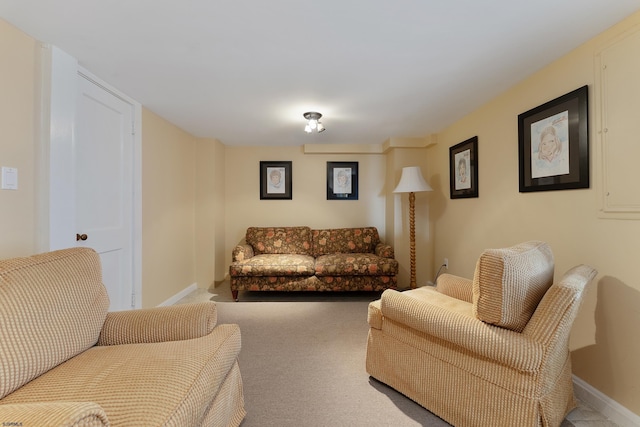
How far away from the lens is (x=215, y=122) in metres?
3.13

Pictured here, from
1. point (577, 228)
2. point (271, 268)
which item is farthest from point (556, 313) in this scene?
point (271, 268)

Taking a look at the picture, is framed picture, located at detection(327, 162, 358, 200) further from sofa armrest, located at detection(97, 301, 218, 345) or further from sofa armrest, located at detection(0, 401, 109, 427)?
sofa armrest, located at detection(0, 401, 109, 427)

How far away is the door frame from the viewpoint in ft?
5.54

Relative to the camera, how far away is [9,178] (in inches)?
61.0

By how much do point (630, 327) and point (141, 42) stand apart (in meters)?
3.12

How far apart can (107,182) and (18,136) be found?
0.72 m

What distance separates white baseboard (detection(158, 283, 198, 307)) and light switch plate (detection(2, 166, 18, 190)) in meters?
1.81

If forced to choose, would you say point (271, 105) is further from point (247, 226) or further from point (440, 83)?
point (247, 226)

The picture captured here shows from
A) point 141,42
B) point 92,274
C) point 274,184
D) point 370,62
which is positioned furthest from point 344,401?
point 274,184

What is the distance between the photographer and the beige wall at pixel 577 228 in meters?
1.44

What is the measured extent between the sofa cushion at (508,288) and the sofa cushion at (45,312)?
1793 mm

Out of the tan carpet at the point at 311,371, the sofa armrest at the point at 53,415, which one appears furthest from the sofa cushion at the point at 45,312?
the tan carpet at the point at 311,371

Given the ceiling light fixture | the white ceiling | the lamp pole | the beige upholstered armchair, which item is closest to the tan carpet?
the beige upholstered armchair

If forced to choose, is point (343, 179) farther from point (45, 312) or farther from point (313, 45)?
point (45, 312)
